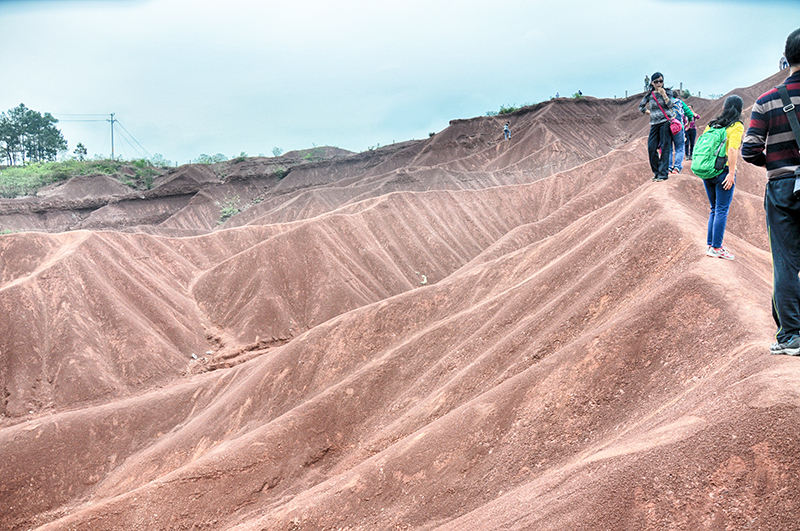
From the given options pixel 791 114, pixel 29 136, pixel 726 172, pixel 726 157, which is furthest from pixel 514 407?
pixel 29 136

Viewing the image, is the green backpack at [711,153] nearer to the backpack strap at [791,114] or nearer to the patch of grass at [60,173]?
A: the backpack strap at [791,114]

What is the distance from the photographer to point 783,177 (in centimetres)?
572

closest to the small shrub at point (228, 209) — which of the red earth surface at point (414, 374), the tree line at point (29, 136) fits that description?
the red earth surface at point (414, 374)

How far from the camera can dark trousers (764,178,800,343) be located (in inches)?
225

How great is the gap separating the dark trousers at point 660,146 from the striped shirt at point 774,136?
859cm

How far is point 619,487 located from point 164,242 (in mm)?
45898

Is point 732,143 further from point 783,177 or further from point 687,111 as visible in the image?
point 687,111

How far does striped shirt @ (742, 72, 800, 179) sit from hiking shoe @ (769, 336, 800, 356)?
6.12ft

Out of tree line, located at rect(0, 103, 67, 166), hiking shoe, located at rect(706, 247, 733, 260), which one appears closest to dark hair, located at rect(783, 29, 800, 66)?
hiking shoe, located at rect(706, 247, 733, 260)

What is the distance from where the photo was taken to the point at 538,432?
9617 millimetres

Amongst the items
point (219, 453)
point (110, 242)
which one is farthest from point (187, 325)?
point (219, 453)

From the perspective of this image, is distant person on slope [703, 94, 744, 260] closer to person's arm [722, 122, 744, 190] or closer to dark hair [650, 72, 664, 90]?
person's arm [722, 122, 744, 190]

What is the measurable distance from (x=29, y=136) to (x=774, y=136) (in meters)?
136

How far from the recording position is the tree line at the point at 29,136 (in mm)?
109500
